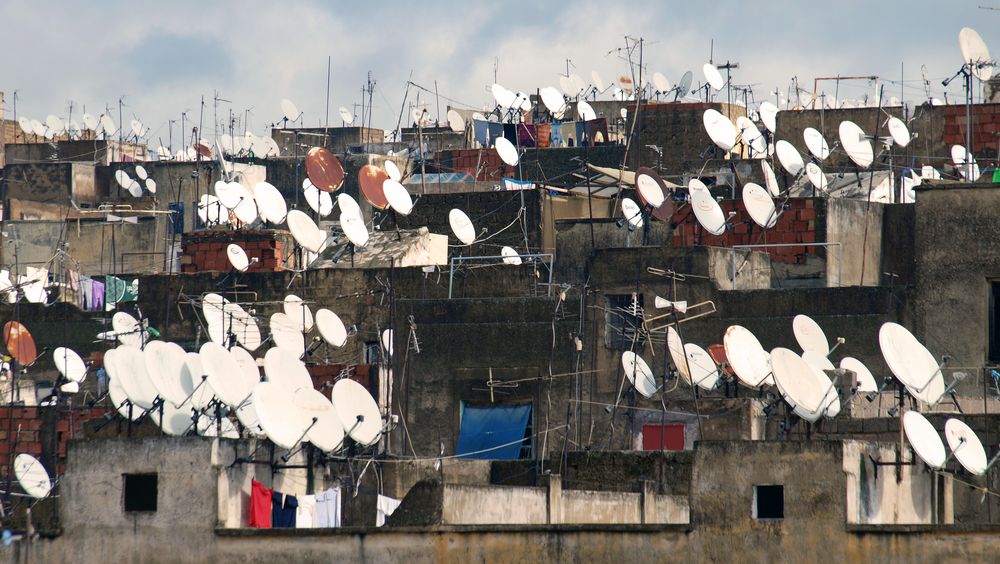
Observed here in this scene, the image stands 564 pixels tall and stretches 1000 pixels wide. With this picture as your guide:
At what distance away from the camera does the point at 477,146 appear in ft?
227

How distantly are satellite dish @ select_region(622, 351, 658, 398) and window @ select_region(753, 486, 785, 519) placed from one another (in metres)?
10.6

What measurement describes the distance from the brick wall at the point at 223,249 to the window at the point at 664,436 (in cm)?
1528

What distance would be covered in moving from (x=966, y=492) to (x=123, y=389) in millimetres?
12155

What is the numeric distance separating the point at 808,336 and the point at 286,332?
11.7 meters

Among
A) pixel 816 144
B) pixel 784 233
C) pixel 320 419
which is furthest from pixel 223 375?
pixel 816 144

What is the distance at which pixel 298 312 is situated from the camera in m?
42.3

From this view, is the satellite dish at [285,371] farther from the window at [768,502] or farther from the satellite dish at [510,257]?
the satellite dish at [510,257]

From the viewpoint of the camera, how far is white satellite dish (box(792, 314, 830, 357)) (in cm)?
3344

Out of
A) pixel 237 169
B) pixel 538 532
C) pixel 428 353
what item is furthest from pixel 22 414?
pixel 237 169

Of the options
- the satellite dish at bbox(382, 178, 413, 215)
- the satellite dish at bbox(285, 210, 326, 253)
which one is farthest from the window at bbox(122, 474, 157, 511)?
the satellite dish at bbox(382, 178, 413, 215)

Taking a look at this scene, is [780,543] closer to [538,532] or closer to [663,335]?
[538,532]

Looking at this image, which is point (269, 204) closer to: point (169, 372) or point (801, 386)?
point (169, 372)

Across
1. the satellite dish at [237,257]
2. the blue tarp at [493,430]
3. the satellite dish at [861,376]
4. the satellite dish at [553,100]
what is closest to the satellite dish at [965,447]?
the satellite dish at [861,376]

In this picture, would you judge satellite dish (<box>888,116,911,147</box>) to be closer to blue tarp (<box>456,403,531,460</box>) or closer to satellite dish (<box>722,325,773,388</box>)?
blue tarp (<box>456,403,531,460</box>)
